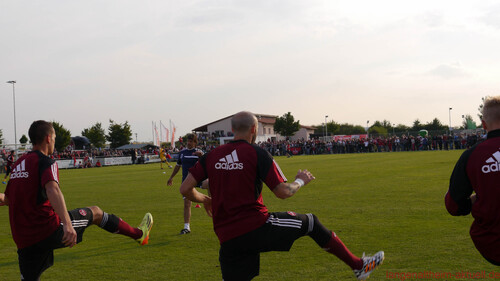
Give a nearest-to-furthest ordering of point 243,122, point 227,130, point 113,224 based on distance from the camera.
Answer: point 243,122, point 113,224, point 227,130

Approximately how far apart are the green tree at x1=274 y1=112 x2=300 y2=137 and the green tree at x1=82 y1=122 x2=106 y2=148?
120ft

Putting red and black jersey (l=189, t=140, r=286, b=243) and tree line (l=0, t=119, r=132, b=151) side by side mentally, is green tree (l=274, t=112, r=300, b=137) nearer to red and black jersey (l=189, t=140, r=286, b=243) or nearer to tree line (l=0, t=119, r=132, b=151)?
tree line (l=0, t=119, r=132, b=151)

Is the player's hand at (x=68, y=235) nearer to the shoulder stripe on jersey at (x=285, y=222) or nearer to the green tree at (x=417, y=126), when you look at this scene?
the shoulder stripe on jersey at (x=285, y=222)

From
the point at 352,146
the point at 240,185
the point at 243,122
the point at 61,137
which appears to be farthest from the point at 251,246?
the point at 61,137

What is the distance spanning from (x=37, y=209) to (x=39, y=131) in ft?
2.65

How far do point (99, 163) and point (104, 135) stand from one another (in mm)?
49818

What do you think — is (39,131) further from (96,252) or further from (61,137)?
(61,137)

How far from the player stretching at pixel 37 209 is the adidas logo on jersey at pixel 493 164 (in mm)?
3763

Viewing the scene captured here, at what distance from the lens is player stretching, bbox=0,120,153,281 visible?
4.67 metres

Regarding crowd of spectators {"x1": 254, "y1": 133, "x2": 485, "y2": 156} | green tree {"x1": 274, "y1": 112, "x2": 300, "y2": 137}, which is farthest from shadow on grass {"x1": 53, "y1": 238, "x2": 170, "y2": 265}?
green tree {"x1": 274, "y1": 112, "x2": 300, "y2": 137}

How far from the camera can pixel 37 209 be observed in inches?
189

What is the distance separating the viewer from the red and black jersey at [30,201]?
187 inches

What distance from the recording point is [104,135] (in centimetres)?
9981

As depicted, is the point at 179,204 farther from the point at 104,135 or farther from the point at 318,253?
the point at 104,135
